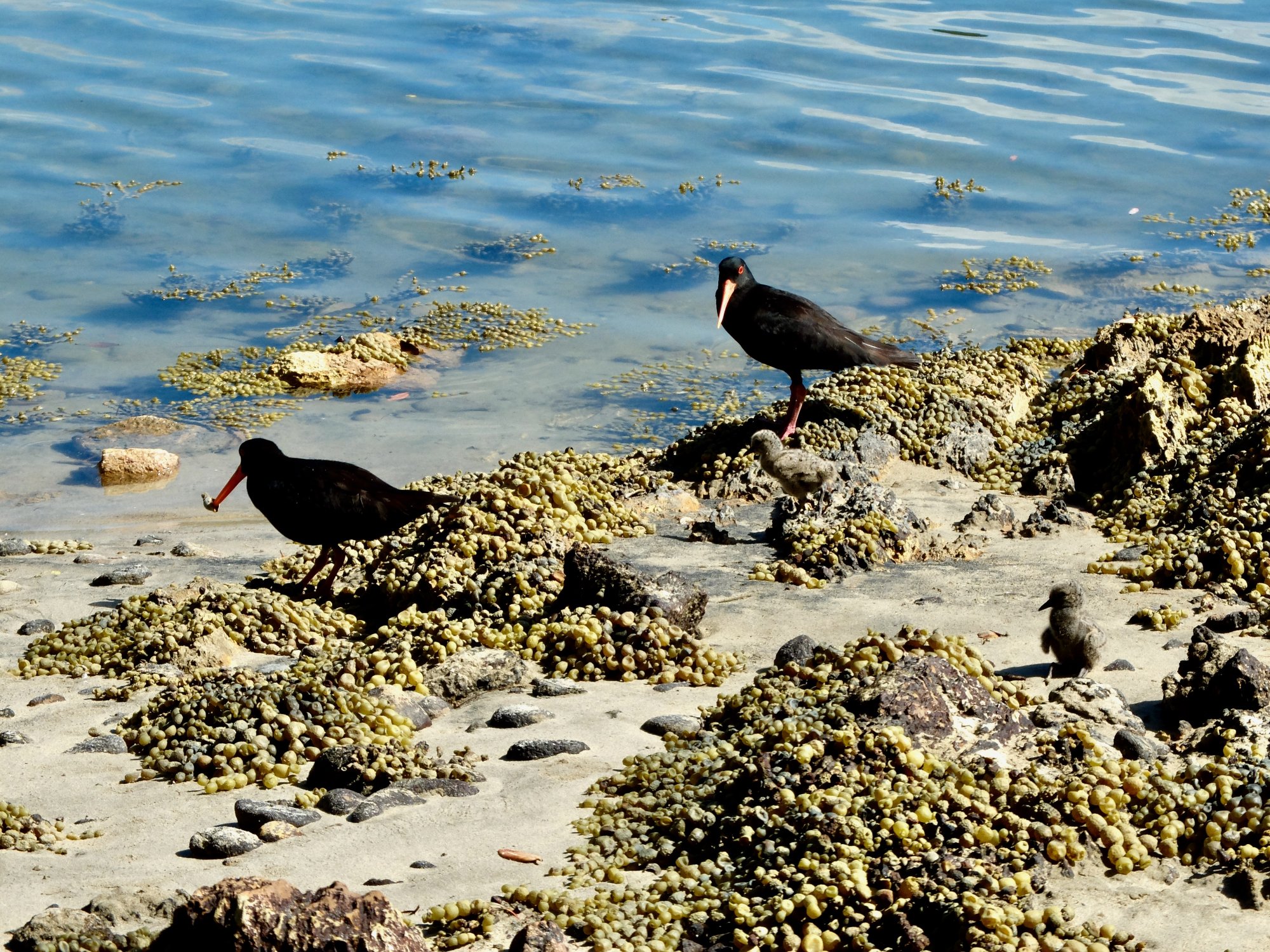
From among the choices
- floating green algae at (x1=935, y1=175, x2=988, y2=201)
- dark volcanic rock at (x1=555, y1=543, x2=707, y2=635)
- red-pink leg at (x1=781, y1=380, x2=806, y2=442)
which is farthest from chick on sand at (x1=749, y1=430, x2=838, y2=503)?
floating green algae at (x1=935, y1=175, x2=988, y2=201)

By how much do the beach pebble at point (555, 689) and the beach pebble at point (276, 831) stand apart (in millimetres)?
1772

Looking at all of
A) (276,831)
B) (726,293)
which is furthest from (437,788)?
(726,293)

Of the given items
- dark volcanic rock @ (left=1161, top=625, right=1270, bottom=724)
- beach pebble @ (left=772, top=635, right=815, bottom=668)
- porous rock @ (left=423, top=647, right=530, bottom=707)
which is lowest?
porous rock @ (left=423, top=647, right=530, bottom=707)

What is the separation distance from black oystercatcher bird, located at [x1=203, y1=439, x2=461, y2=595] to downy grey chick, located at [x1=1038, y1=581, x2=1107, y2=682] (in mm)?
4174

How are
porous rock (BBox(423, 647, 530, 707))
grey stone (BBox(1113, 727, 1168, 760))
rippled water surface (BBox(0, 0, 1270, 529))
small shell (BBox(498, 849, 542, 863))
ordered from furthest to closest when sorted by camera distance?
rippled water surface (BBox(0, 0, 1270, 529)) < porous rock (BBox(423, 647, 530, 707)) < grey stone (BBox(1113, 727, 1168, 760)) < small shell (BBox(498, 849, 542, 863))

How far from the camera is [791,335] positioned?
11.5 metres

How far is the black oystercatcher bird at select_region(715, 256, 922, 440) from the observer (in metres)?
11.5

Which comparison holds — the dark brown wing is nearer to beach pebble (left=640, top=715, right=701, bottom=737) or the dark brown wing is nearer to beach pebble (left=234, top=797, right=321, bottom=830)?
beach pebble (left=640, top=715, right=701, bottom=737)

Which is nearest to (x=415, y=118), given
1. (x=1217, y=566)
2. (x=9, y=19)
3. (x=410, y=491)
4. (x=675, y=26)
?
(x=675, y=26)

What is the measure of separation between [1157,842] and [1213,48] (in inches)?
921

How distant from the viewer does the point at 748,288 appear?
1203cm

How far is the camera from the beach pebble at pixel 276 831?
217 inches

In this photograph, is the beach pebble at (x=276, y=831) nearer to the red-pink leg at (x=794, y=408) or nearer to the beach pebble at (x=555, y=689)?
the beach pebble at (x=555, y=689)

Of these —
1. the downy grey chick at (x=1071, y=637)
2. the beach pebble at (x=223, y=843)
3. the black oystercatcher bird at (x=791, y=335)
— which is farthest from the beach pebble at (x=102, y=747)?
the black oystercatcher bird at (x=791, y=335)
